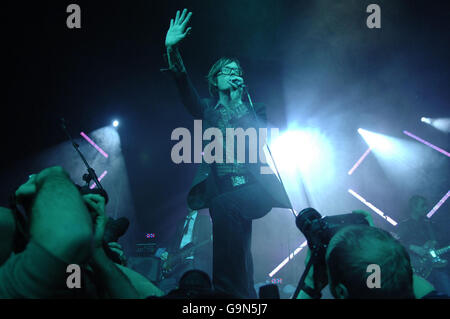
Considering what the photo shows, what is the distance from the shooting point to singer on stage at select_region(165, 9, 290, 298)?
193 cm

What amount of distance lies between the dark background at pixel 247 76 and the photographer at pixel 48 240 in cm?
601

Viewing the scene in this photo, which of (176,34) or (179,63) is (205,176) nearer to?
(179,63)

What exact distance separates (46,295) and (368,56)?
8412mm

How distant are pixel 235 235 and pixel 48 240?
1432mm

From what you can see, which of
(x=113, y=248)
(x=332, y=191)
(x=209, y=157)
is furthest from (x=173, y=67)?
(x=332, y=191)

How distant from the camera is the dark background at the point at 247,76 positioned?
5969mm

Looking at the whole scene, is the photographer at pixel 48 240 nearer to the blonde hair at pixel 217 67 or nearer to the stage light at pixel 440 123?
the blonde hair at pixel 217 67

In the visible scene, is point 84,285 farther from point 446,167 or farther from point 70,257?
point 446,167

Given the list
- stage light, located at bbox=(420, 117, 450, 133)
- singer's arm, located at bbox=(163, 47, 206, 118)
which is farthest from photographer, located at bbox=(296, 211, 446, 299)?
stage light, located at bbox=(420, 117, 450, 133)

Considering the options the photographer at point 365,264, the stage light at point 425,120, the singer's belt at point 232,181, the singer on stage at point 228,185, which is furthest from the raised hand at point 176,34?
the stage light at point 425,120

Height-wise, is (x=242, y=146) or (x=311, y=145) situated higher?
(x=242, y=146)

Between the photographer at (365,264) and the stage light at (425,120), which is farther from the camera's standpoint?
the stage light at (425,120)

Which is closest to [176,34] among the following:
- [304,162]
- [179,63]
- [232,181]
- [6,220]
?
[179,63]

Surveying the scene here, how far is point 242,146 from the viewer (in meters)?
2.54
